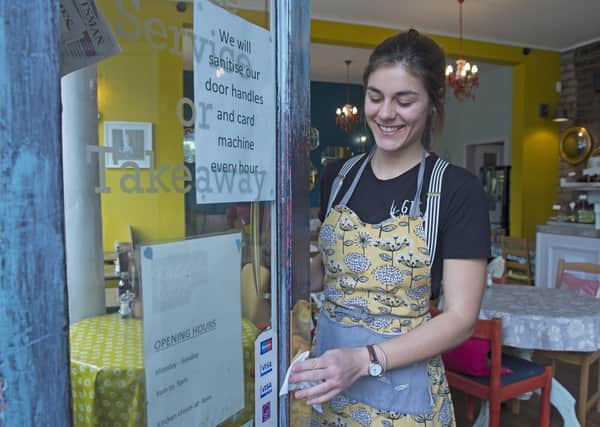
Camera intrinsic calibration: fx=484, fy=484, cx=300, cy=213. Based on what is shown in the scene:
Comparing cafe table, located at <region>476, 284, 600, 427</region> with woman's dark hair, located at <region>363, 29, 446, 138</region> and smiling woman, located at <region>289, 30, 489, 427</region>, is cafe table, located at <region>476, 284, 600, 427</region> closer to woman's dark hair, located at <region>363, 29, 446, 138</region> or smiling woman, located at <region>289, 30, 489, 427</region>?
smiling woman, located at <region>289, 30, 489, 427</region>

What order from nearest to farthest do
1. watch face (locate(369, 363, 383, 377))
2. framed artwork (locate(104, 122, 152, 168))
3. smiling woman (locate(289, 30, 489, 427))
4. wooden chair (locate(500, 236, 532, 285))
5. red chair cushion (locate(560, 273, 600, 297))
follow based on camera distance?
1. framed artwork (locate(104, 122, 152, 168))
2. watch face (locate(369, 363, 383, 377))
3. smiling woman (locate(289, 30, 489, 427))
4. red chair cushion (locate(560, 273, 600, 297))
5. wooden chair (locate(500, 236, 532, 285))

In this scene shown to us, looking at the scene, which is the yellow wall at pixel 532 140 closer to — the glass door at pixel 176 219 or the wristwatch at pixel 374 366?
the wristwatch at pixel 374 366

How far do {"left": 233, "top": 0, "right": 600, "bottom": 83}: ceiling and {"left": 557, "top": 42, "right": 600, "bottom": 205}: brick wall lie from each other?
0.19 m

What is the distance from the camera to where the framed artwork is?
0.55 meters

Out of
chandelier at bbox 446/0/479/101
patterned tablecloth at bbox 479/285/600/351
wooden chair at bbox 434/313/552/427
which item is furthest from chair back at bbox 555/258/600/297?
chandelier at bbox 446/0/479/101

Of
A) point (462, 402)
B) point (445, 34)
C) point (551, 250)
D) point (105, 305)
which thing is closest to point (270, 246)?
point (105, 305)

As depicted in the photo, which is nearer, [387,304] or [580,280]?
[387,304]

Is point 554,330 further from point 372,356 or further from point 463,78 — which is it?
point 463,78

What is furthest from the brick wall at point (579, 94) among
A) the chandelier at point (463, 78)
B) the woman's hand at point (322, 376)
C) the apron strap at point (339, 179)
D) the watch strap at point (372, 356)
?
the woman's hand at point (322, 376)

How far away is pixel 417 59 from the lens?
40.4 inches

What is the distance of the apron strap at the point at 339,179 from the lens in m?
1.22

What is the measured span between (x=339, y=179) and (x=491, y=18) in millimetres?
5633

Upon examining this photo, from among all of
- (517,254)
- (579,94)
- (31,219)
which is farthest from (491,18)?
(31,219)

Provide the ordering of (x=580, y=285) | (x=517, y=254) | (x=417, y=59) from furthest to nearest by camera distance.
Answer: (x=517, y=254) < (x=580, y=285) < (x=417, y=59)
